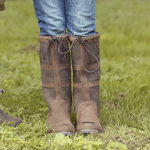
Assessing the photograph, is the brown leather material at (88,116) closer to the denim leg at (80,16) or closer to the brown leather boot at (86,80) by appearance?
the brown leather boot at (86,80)

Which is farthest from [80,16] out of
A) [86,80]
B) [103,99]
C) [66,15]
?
[103,99]

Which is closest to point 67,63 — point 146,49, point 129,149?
point 129,149

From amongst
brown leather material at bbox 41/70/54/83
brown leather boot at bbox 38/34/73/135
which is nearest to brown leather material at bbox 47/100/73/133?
brown leather boot at bbox 38/34/73/135

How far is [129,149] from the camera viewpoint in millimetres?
1646

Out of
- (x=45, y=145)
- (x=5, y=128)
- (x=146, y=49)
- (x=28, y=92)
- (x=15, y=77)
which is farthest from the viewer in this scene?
(x=146, y=49)

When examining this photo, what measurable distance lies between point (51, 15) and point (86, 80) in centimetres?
59

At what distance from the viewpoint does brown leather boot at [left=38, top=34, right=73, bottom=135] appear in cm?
187

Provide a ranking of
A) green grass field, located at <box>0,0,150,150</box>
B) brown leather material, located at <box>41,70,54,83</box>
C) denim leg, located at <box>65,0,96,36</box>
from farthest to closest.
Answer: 1. brown leather material, located at <box>41,70,54,83</box>
2. denim leg, located at <box>65,0,96,36</box>
3. green grass field, located at <box>0,0,150,150</box>

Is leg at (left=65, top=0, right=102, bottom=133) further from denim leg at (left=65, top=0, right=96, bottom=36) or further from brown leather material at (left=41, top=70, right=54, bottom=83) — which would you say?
brown leather material at (left=41, top=70, right=54, bottom=83)

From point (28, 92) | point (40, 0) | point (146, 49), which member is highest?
point (40, 0)

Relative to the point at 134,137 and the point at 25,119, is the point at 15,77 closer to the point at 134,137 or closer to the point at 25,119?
the point at 25,119

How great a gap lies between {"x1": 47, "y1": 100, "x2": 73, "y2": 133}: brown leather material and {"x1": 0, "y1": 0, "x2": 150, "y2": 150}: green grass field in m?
0.07

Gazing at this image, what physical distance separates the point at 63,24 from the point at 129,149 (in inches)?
41.4

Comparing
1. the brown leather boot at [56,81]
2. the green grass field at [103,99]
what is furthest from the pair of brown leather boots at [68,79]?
the green grass field at [103,99]
